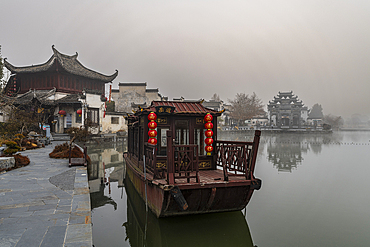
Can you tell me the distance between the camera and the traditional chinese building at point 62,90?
81.5 feet

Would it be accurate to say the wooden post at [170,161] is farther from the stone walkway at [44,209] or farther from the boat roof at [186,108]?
the boat roof at [186,108]

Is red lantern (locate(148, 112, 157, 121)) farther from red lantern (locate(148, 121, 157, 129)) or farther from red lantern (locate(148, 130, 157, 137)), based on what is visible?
red lantern (locate(148, 130, 157, 137))

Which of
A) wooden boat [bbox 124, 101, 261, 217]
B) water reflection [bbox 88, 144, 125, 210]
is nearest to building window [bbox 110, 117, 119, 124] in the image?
water reflection [bbox 88, 144, 125, 210]

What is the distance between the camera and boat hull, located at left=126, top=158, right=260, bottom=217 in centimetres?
514

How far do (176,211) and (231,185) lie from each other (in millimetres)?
1366

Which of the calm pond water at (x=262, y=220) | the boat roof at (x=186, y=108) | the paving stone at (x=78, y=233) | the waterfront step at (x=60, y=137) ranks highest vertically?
the boat roof at (x=186, y=108)

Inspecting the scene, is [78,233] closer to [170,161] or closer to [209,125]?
[170,161]

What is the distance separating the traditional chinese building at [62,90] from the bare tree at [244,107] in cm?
2985

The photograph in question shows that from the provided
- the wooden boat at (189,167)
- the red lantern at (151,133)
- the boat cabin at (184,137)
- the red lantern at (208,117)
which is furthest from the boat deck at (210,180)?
the red lantern at (208,117)

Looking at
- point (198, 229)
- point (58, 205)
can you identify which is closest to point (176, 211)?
A: point (198, 229)

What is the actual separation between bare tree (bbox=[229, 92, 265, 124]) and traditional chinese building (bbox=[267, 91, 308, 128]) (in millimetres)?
2936

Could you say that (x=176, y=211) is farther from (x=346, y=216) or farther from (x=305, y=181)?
(x=305, y=181)

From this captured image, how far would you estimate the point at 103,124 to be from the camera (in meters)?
27.7

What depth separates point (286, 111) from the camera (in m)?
50.9
